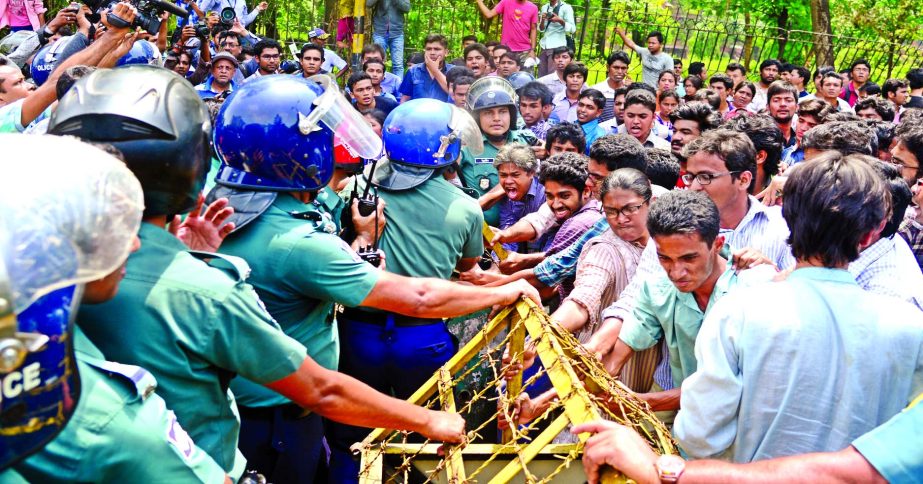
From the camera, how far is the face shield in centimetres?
277

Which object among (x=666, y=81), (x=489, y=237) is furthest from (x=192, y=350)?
(x=666, y=81)

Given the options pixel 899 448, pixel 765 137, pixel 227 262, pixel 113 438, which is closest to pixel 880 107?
pixel 765 137

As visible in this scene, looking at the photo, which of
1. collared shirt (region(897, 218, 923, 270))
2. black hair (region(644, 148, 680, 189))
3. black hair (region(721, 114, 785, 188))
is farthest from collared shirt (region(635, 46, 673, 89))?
collared shirt (region(897, 218, 923, 270))

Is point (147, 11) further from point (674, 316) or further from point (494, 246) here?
point (674, 316)

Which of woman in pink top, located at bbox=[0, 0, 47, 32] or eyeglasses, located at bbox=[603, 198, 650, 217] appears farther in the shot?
woman in pink top, located at bbox=[0, 0, 47, 32]

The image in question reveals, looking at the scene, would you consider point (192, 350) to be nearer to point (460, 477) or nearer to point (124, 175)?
point (124, 175)

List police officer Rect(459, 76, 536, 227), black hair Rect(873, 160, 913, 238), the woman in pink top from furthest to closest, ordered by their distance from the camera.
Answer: the woman in pink top < police officer Rect(459, 76, 536, 227) < black hair Rect(873, 160, 913, 238)

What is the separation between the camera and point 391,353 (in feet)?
12.1

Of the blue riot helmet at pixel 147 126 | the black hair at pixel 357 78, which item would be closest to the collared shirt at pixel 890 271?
the blue riot helmet at pixel 147 126

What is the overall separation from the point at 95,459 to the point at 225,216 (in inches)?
45.4

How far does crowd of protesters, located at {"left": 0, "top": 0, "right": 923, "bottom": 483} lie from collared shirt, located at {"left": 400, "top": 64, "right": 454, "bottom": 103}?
17.2ft

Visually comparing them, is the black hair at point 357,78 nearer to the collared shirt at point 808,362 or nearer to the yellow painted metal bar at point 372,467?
the yellow painted metal bar at point 372,467

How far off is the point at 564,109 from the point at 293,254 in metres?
7.34

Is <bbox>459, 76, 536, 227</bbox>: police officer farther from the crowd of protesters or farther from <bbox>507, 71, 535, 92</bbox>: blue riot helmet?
<bbox>507, 71, 535, 92</bbox>: blue riot helmet
